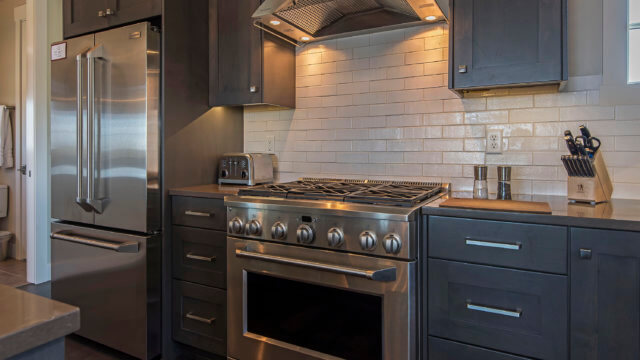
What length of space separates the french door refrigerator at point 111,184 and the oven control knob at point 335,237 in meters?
1.11

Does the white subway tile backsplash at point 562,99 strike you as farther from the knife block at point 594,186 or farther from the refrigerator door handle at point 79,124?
the refrigerator door handle at point 79,124

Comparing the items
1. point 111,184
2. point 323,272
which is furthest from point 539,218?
point 111,184

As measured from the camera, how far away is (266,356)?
1.91m

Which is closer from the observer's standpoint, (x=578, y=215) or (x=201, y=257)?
(x=578, y=215)

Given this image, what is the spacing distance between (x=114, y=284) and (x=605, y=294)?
238cm

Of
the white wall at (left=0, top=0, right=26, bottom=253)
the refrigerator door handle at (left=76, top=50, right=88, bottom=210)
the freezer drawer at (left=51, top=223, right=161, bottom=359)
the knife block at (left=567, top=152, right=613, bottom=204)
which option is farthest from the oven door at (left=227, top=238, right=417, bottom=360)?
the white wall at (left=0, top=0, right=26, bottom=253)

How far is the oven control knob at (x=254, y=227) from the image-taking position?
6.27 ft

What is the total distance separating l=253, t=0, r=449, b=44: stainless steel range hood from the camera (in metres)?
2.06

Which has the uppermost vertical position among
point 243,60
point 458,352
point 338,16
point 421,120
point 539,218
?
point 338,16

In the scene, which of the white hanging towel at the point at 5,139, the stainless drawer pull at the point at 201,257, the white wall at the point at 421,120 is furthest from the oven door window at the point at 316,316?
the white hanging towel at the point at 5,139

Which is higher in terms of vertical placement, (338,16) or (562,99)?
(338,16)

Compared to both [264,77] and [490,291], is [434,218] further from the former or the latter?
[264,77]

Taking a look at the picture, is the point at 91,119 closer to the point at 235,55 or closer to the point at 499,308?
the point at 235,55

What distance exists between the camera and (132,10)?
240 cm
